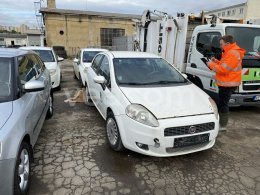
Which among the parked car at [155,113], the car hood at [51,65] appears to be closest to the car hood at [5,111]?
the parked car at [155,113]

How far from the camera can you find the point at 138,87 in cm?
367

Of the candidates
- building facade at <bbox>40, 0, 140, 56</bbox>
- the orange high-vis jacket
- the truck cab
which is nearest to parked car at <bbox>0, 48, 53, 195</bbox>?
the orange high-vis jacket

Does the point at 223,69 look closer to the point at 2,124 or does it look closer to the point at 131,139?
the point at 131,139

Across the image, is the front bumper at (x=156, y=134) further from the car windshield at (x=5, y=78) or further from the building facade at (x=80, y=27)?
the building facade at (x=80, y=27)

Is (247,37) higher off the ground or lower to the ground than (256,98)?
higher

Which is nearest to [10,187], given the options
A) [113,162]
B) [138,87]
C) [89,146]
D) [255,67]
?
[113,162]

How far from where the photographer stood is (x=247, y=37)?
5.32m

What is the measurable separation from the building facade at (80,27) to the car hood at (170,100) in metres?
19.6

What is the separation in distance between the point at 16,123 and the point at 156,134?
1689mm

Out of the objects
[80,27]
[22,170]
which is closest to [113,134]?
[22,170]

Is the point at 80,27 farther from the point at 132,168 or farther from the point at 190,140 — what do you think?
the point at 190,140

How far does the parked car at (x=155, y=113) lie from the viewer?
2.96 m

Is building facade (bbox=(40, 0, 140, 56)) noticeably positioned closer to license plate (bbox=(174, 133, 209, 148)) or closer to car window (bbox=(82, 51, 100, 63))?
car window (bbox=(82, 51, 100, 63))

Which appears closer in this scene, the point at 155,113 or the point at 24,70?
the point at 155,113
